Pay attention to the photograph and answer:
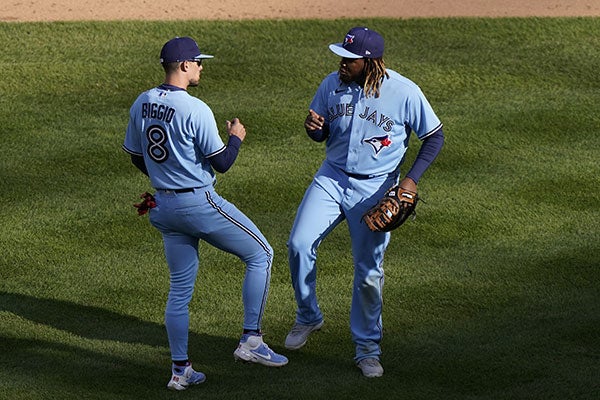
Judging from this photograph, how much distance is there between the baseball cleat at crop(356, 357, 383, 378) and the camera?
689 centimetres

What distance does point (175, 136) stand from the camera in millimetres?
6430

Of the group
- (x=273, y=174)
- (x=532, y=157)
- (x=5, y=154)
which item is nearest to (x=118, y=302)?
(x=273, y=174)

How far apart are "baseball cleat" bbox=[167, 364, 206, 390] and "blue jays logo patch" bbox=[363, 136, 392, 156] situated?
1.65 meters

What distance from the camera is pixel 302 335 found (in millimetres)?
7379

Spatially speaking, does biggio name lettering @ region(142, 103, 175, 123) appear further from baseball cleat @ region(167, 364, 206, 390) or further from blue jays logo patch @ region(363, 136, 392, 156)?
baseball cleat @ region(167, 364, 206, 390)

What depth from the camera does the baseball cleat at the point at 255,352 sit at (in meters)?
6.95

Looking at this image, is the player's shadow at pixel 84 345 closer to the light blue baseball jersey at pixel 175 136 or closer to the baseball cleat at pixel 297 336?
the baseball cleat at pixel 297 336

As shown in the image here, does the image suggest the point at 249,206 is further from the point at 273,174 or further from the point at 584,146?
the point at 584,146

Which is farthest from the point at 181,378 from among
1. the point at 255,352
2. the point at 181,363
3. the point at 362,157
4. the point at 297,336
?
the point at 362,157

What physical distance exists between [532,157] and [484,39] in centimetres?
362

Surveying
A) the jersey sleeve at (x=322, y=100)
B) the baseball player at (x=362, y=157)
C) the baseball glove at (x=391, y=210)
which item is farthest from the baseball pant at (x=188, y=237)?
the jersey sleeve at (x=322, y=100)

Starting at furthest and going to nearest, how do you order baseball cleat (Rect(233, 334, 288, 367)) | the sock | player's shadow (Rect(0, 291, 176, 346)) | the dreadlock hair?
player's shadow (Rect(0, 291, 176, 346)) → baseball cleat (Rect(233, 334, 288, 367)) → the dreadlock hair → the sock

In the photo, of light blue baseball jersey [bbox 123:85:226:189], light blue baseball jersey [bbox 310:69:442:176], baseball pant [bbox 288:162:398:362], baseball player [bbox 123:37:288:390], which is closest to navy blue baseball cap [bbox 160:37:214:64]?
baseball player [bbox 123:37:288:390]

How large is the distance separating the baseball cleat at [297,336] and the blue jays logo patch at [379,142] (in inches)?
50.2
